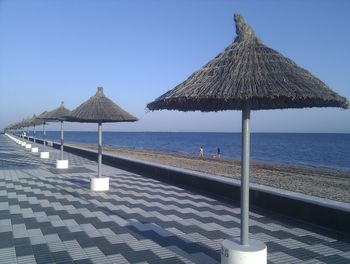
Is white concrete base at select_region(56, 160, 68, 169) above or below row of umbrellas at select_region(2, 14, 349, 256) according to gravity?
below

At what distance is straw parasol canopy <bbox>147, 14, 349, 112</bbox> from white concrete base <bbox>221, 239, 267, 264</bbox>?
5.13 ft

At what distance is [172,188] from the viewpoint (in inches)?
380

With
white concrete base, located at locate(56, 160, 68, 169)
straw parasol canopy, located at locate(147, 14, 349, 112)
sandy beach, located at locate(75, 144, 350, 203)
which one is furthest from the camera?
white concrete base, located at locate(56, 160, 68, 169)

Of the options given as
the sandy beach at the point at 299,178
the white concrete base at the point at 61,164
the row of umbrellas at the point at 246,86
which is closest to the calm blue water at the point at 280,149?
the sandy beach at the point at 299,178

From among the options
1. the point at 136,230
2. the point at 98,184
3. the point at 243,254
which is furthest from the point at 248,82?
the point at 98,184

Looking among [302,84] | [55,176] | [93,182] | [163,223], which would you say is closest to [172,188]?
[93,182]

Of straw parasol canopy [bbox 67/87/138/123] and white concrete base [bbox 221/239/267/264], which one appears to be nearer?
white concrete base [bbox 221/239/267/264]

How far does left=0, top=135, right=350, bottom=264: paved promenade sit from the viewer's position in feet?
15.0

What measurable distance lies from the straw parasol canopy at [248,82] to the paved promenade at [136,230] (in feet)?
6.43

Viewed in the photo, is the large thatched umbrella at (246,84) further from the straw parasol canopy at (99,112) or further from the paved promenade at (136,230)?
the straw parasol canopy at (99,112)

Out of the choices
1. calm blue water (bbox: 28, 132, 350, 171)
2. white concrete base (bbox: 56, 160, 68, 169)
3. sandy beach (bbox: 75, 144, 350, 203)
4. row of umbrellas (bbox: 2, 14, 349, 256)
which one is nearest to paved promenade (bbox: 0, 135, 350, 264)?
row of umbrellas (bbox: 2, 14, 349, 256)

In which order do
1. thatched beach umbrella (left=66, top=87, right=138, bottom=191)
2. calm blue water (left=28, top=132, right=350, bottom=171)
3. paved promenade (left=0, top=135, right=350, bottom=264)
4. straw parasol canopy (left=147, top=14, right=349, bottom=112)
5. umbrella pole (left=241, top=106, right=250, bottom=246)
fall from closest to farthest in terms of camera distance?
straw parasol canopy (left=147, top=14, right=349, bottom=112) < umbrella pole (left=241, top=106, right=250, bottom=246) < paved promenade (left=0, top=135, right=350, bottom=264) < thatched beach umbrella (left=66, top=87, right=138, bottom=191) < calm blue water (left=28, top=132, right=350, bottom=171)

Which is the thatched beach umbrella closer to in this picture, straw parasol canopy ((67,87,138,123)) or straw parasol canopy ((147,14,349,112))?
straw parasol canopy ((67,87,138,123))

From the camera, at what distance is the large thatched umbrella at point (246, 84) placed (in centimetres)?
343
